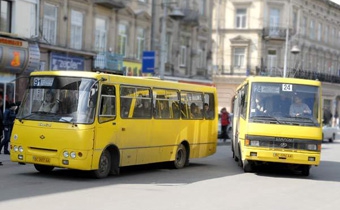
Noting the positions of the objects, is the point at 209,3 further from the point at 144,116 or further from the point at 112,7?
the point at 144,116

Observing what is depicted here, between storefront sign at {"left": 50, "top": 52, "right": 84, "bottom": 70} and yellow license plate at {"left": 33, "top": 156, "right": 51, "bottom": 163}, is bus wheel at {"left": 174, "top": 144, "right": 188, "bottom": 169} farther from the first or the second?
storefront sign at {"left": 50, "top": 52, "right": 84, "bottom": 70}

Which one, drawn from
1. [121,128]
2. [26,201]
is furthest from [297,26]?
[26,201]

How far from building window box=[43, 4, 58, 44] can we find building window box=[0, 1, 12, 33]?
2.06 m

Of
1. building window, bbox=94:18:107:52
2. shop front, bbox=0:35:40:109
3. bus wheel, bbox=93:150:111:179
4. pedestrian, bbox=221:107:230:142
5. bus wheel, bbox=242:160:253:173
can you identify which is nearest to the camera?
bus wheel, bbox=93:150:111:179

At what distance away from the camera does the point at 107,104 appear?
1387 cm

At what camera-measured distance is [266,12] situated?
55000 millimetres

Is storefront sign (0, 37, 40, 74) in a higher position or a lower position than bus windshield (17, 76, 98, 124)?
higher

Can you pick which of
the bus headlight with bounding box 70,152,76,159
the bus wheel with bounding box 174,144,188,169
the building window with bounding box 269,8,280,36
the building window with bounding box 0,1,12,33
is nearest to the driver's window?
the bus headlight with bounding box 70,152,76,159

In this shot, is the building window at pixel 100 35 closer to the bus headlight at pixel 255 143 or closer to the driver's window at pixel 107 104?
the bus headlight at pixel 255 143

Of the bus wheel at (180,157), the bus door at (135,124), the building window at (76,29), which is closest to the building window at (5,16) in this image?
the building window at (76,29)

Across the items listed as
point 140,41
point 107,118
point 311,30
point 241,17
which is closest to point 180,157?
point 107,118

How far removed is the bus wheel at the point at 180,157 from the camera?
1762 centimetres

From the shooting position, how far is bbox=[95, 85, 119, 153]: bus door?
1349cm

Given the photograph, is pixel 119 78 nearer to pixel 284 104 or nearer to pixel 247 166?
pixel 284 104
